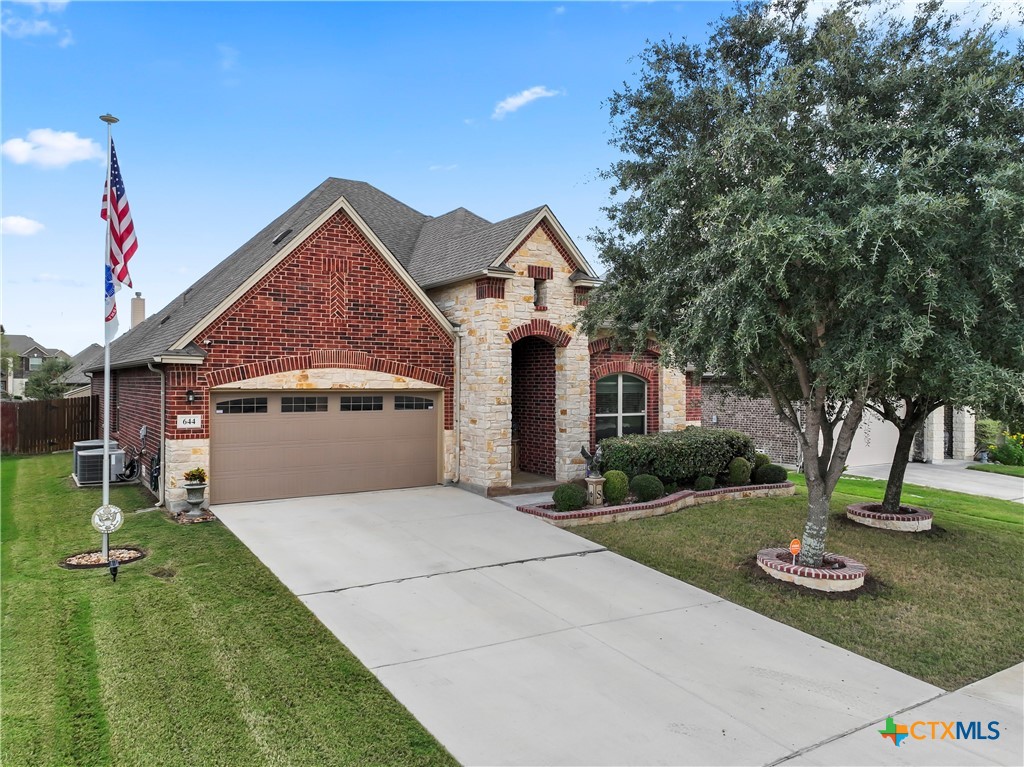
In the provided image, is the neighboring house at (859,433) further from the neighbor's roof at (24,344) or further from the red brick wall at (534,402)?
the neighbor's roof at (24,344)

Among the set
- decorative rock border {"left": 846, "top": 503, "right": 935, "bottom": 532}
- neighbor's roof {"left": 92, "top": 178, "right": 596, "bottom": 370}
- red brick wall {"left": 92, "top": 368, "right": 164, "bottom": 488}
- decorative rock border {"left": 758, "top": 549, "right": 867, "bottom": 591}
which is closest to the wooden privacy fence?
red brick wall {"left": 92, "top": 368, "right": 164, "bottom": 488}

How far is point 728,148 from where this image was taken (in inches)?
293

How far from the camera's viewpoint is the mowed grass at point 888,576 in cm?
658

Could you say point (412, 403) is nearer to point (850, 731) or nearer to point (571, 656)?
point (571, 656)

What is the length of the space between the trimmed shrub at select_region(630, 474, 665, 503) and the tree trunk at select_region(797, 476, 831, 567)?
13.4 ft

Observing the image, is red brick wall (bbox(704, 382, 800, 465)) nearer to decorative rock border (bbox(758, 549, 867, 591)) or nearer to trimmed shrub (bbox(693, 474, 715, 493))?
trimmed shrub (bbox(693, 474, 715, 493))

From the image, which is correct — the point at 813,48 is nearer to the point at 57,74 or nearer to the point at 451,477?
the point at 451,477

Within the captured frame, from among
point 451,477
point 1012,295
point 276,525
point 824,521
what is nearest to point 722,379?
point 824,521

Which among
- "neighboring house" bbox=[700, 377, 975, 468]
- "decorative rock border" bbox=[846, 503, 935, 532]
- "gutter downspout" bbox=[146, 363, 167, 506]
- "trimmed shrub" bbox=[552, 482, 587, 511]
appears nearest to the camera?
"decorative rock border" bbox=[846, 503, 935, 532]

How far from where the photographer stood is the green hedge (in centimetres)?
1361

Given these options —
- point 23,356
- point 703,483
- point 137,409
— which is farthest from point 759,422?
point 23,356

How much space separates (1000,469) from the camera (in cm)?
2089

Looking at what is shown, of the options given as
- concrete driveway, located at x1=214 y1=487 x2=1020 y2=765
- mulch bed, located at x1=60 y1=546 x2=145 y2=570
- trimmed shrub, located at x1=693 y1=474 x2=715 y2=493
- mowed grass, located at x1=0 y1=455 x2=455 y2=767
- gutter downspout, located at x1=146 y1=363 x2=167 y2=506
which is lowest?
concrete driveway, located at x1=214 y1=487 x2=1020 y2=765

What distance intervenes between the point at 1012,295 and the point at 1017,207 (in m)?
1.43
